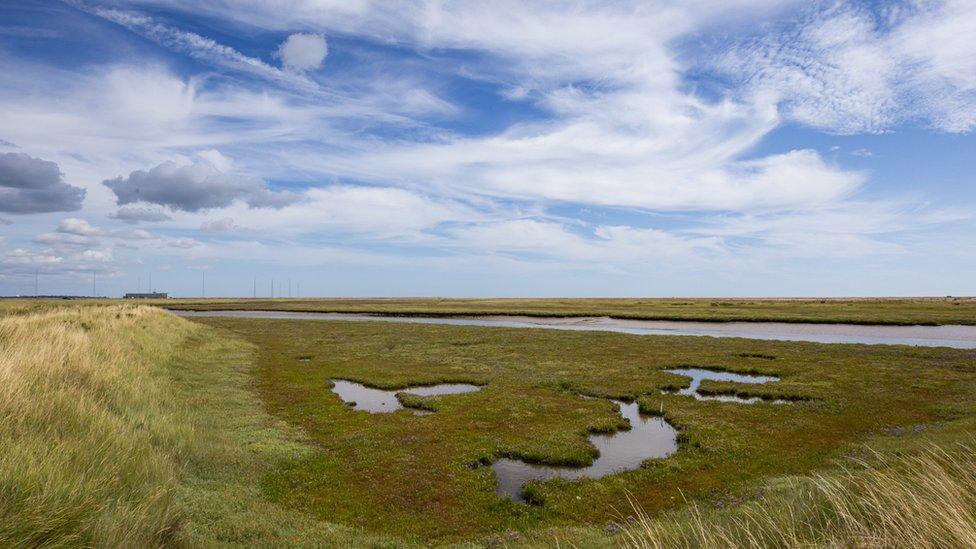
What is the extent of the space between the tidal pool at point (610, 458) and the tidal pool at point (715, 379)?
23.7 feet

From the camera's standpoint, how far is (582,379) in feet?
115

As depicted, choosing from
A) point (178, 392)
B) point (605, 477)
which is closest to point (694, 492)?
point (605, 477)

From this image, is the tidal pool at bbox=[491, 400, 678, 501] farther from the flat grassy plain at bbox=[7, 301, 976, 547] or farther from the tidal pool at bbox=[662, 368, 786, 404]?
the tidal pool at bbox=[662, 368, 786, 404]

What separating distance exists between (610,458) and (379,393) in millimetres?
17057

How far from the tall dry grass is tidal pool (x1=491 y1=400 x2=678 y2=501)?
392 inches

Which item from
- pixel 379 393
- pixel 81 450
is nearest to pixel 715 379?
pixel 379 393

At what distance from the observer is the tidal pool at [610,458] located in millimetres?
17516

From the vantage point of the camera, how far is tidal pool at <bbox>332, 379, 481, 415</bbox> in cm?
2788

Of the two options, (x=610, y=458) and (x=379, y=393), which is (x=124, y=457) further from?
(x=379, y=393)

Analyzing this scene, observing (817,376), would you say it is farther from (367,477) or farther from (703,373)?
(367,477)

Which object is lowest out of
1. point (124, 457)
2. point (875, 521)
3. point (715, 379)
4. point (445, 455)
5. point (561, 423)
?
point (445, 455)

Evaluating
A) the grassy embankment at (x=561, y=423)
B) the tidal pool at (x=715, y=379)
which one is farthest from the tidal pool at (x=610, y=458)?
the tidal pool at (x=715, y=379)

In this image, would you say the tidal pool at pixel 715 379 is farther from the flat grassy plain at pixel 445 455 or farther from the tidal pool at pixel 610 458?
the tidal pool at pixel 610 458

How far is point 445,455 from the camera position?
19.5m
